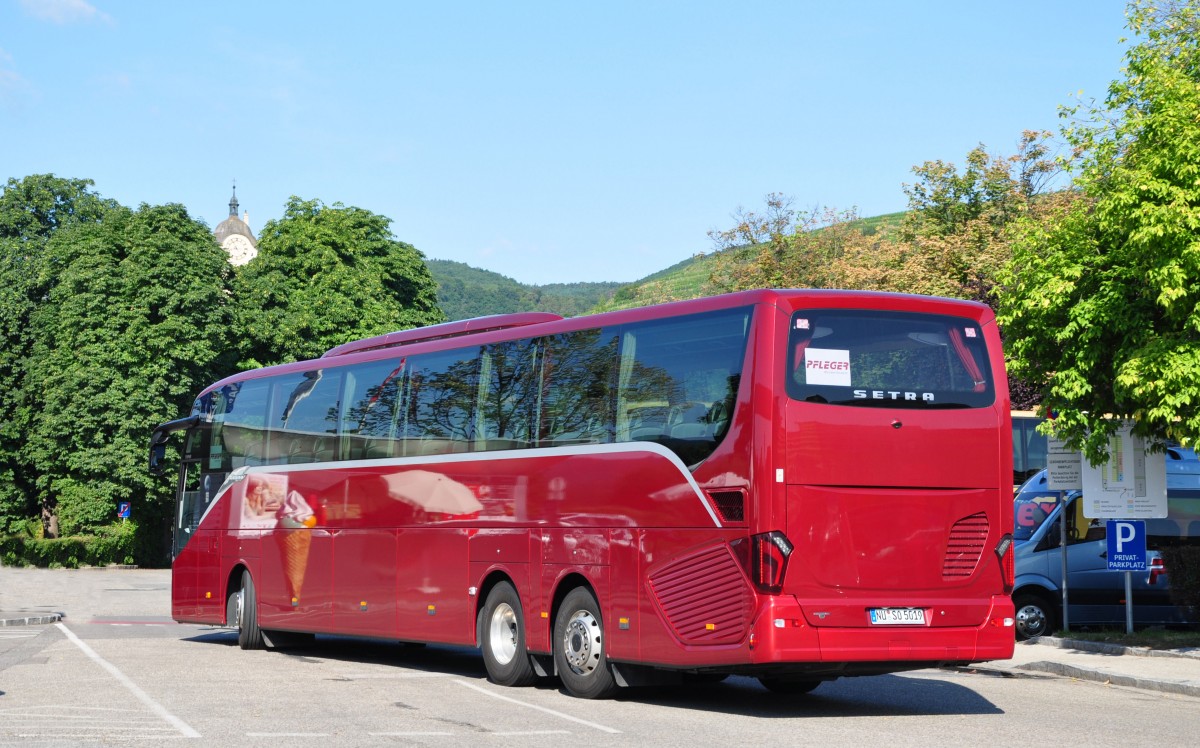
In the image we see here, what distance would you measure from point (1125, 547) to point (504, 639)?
954cm

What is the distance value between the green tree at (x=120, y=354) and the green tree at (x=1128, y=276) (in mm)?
40471

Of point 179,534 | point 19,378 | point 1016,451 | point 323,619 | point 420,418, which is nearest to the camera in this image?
point 420,418

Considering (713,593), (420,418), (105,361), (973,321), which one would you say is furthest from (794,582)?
(105,361)

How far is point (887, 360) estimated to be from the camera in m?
12.9

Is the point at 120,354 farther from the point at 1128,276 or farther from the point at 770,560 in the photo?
the point at 770,560

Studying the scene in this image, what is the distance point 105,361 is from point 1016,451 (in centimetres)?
3372

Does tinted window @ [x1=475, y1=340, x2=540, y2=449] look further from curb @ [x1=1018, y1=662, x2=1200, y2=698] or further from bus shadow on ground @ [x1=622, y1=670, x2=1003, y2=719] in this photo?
curb @ [x1=1018, y1=662, x2=1200, y2=698]

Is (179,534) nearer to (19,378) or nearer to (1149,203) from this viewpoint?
(1149,203)

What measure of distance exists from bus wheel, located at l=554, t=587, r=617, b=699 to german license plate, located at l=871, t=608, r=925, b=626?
278 centimetres

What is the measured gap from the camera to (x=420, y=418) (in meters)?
17.5

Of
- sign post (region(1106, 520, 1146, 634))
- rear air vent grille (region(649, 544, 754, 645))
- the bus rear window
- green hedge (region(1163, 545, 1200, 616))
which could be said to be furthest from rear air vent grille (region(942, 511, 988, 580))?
green hedge (region(1163, 545, 1200, 616))

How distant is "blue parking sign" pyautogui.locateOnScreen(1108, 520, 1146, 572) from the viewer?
2070cm

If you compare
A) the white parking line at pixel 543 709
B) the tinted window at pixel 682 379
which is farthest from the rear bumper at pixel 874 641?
the tinted window at pixel 682 379

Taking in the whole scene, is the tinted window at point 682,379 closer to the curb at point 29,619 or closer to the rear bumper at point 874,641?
the rear bumper at point 874,641
